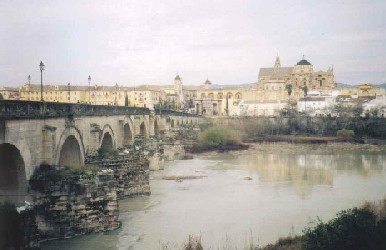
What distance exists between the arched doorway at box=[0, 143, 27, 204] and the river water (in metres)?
1.75

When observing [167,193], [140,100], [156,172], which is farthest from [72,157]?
[140,100]

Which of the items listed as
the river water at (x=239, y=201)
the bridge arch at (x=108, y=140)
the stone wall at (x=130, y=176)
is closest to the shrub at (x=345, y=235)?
the river water at (x=239, y=201)

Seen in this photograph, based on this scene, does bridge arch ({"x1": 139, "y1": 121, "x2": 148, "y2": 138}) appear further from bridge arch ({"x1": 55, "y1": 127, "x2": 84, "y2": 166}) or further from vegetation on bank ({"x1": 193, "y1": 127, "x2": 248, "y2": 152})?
bridge arch ({"x1": 55, "y1": 127, "x2": 84, "y2": 166})

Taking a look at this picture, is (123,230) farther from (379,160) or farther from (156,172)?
(379,160)

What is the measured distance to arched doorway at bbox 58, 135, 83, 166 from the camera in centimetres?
1935

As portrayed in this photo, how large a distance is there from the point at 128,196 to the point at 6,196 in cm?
856

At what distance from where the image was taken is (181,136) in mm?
45469

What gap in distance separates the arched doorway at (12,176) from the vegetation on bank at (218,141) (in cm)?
3027

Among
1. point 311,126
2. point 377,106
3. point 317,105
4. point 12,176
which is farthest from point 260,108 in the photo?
point 12,176

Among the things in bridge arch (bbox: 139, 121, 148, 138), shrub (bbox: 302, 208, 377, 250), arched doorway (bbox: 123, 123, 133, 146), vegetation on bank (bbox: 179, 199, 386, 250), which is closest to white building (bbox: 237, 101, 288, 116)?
bridge arch (bbox: 139, 121, 148, 138)

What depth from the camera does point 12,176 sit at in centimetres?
1415

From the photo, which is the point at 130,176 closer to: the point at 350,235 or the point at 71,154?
the point at 71,154

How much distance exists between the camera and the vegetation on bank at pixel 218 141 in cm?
4534

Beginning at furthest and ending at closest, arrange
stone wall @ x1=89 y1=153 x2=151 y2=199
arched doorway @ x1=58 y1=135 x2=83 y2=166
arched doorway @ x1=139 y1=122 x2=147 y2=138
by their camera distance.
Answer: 1. arched doorway @ x1=139 y1=122 x2=147 y2=138
2. stone wall @ x1=89 y1=153 x2=151 y2=199
3. arched doorway @ x1=58 y1=135 x2=83 y2=166
